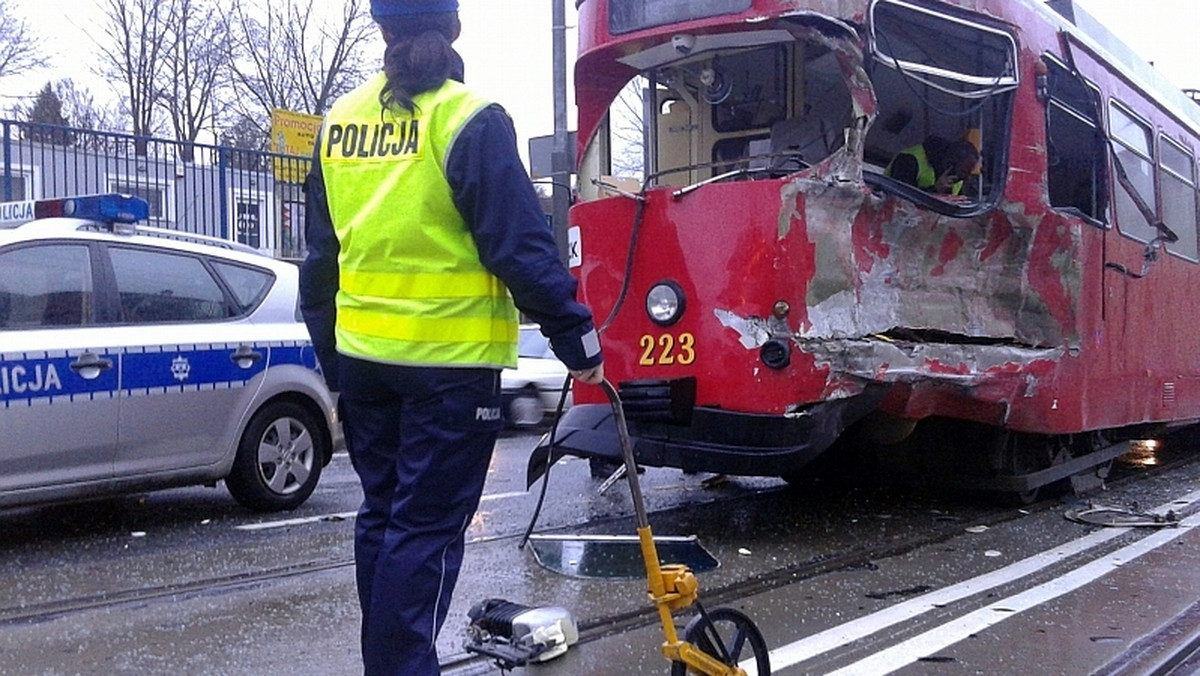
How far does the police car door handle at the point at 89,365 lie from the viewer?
575 centimetres

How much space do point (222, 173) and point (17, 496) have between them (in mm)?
9510

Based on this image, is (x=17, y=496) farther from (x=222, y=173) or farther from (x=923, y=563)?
(x=222, y=173)

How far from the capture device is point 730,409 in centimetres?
581

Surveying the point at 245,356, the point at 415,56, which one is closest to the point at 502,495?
the point at 245,356

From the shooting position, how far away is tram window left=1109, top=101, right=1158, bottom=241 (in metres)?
7.89

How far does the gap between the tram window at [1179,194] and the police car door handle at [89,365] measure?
7.42 meters

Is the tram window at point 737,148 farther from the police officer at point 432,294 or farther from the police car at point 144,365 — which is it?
the police officer at point 432,294

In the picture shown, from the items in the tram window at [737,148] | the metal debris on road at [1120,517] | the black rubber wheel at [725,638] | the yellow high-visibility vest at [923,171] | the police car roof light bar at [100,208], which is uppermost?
the tram window at [737,148]

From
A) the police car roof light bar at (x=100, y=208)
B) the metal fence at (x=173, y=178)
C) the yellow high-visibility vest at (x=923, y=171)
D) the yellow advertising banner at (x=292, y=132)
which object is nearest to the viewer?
the police car roof light bar at (x=100, y=208)

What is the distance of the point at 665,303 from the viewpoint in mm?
6000

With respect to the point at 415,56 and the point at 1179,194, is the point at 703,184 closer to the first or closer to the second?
the point at 415,56

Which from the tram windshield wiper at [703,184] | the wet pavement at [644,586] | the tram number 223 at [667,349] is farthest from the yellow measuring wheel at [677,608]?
the tram windshield wiper at [703,184]

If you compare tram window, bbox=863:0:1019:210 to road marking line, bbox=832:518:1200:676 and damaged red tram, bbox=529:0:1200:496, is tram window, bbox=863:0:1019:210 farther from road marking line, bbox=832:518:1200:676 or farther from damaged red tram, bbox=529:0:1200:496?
road marking line, bbox=832:518:1200:676

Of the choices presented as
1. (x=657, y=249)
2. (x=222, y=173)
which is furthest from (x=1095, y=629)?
(x=222, y=173)
